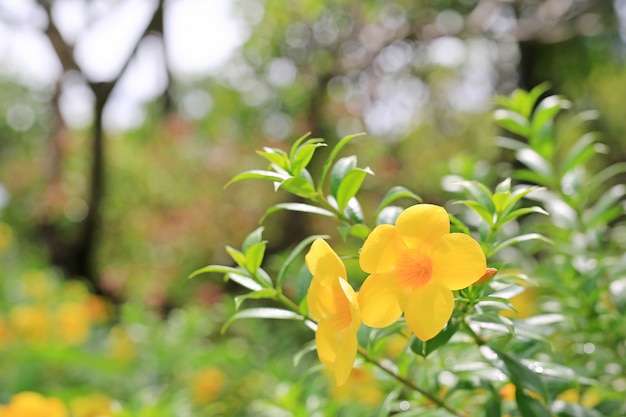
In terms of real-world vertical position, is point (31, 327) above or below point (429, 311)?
below

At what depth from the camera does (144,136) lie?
5629 millimetres

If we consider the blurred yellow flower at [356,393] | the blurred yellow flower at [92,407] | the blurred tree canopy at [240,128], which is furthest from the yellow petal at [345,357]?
the blurred tree canopy at [240,128]

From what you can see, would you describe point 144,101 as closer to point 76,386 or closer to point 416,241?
point 76,386

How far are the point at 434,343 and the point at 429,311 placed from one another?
0.08 metres

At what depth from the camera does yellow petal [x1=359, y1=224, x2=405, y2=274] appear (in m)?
0.48

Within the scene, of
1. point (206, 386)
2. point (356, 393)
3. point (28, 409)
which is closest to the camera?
point (28, 409)

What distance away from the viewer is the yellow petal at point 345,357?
1.56 feet

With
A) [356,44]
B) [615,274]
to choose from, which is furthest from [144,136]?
[615,274]

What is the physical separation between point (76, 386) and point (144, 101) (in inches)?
177

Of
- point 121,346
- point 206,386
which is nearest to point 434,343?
point 206,386

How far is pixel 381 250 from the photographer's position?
48cm

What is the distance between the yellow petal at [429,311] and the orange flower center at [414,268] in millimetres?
15

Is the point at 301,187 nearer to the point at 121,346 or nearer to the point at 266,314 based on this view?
the point at 266,314

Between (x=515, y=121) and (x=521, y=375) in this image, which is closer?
(x=521, y=375)
